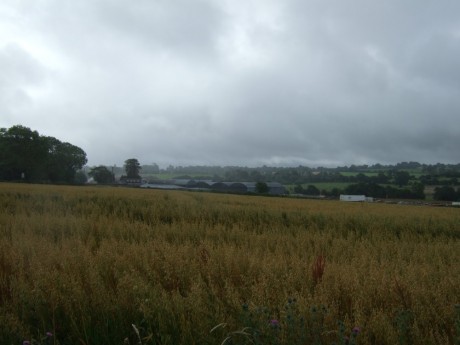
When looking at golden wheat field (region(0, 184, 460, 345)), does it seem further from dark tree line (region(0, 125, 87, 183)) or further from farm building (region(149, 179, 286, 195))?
dark tree line (region(0, 125, 87, 183))

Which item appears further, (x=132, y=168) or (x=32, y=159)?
(x=132, y=168)

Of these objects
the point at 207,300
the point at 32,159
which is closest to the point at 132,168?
the point at 32,159

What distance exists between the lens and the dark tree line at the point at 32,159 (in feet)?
136

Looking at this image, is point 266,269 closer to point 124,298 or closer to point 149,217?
point 124,298

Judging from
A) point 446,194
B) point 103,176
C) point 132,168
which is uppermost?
point 132,168

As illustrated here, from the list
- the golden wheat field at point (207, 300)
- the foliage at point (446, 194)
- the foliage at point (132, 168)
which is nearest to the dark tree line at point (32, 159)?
the foliage at point (132, 168)

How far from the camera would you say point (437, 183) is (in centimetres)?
3888

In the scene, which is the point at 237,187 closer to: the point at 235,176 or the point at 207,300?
the point at 235,176

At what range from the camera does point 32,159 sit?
44031mm

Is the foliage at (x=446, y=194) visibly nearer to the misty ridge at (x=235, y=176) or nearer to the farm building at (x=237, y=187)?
the misty ridge at (x=235, y=176)

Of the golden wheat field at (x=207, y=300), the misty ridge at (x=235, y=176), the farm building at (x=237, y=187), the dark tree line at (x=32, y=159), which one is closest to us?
the golden wheat field at (x=207, y=300)

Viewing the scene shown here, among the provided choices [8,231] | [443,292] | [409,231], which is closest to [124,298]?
[443,292]

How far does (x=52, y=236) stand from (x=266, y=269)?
4107 millimetres

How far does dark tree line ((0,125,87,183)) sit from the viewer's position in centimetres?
4131
